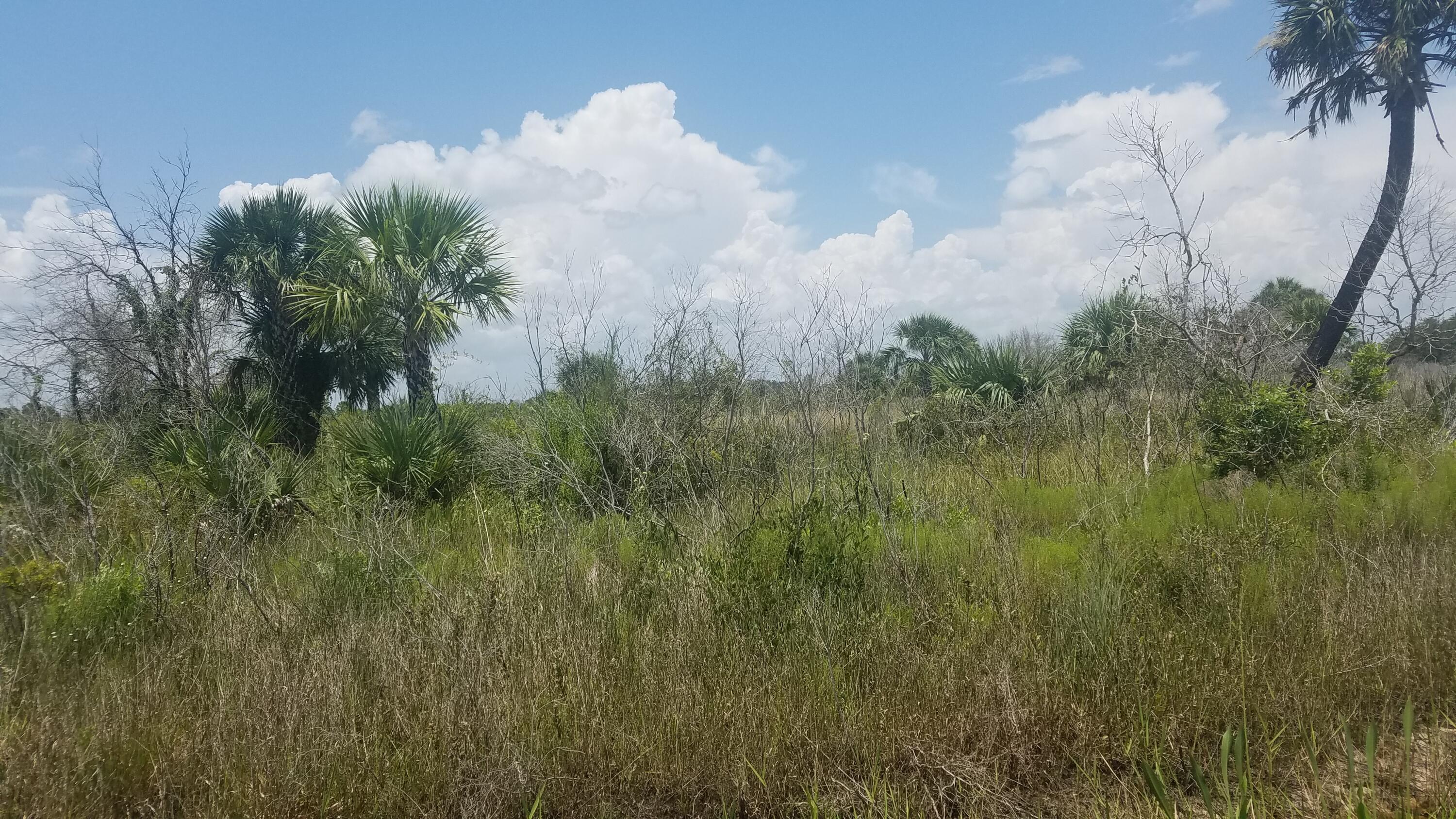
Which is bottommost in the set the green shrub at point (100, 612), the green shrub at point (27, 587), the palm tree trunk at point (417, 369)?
the green shrub at point (100, 612)

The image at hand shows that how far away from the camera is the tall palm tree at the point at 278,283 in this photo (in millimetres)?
13062

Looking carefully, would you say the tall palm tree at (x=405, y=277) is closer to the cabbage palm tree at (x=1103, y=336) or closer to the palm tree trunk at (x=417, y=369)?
the palm tree trunk at (x=417, y=369)

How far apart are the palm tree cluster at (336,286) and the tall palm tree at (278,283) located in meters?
0.02

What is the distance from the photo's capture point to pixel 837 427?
780 cm

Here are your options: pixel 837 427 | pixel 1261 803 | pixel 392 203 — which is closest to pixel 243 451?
pixel 837 427

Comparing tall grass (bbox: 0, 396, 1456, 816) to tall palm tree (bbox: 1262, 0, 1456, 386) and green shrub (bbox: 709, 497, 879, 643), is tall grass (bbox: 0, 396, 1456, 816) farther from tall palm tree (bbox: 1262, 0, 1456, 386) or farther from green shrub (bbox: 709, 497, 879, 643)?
tall palm tree (bbox: 1262, 0, 1456, 386)

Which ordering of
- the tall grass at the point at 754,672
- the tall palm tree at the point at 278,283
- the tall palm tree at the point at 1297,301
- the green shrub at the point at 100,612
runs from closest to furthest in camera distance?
1. the tall grass at the point at 754,672
2. the green shrub at the point at 100,612
3. the tall palm tree at the point at 278,283
4. the tall palm tree at the point at 1297,301

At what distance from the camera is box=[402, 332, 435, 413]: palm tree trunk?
37.3 ft

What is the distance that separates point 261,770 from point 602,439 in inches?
234

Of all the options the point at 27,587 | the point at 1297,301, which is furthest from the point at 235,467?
the point at 1297,301

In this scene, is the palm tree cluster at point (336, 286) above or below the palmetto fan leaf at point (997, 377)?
above

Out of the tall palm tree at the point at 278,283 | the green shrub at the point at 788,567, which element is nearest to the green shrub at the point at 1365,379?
the green shrub at the point at 788,567

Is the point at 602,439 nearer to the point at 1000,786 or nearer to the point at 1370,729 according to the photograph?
the point at 1000,786

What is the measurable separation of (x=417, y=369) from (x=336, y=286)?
77.5 inches
